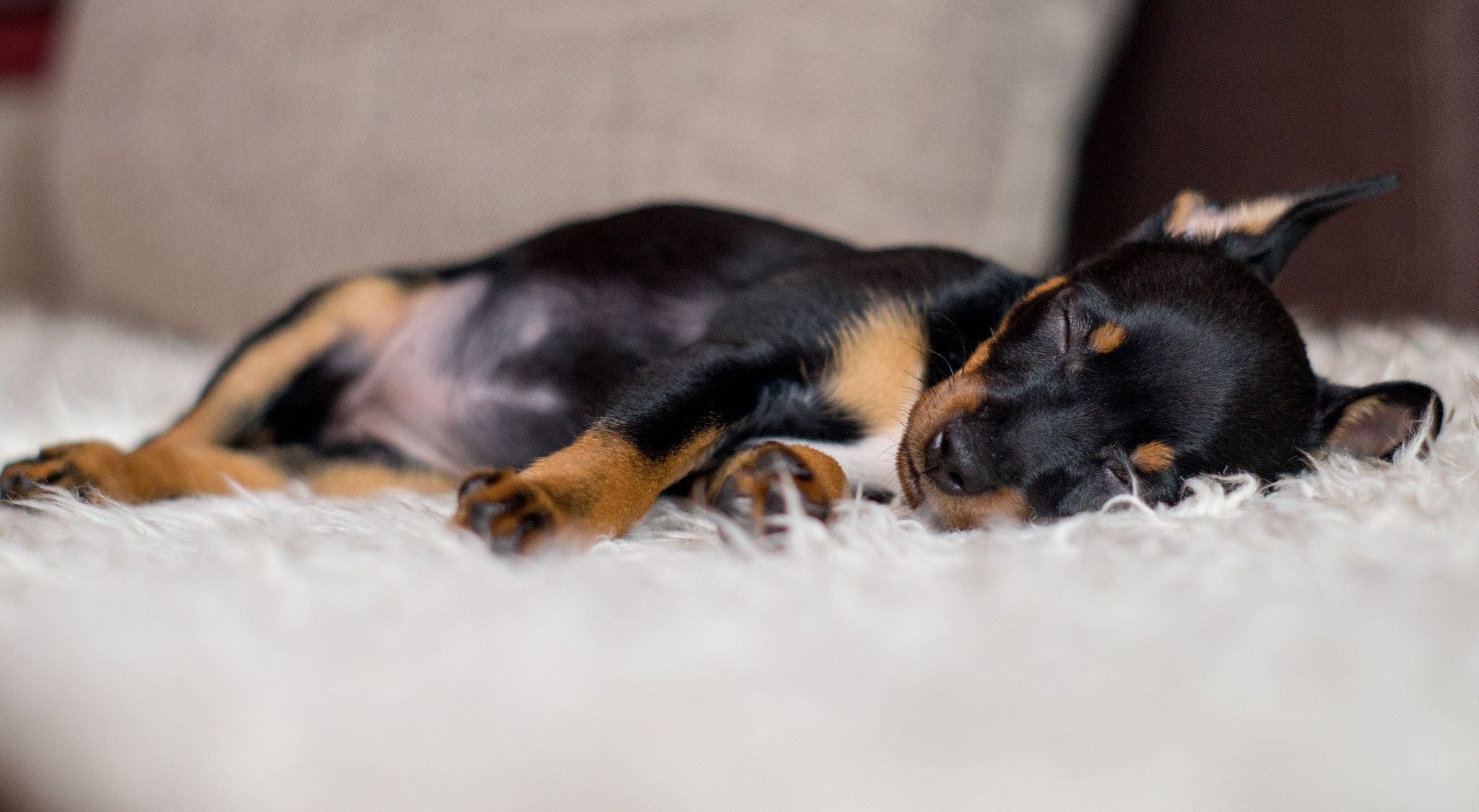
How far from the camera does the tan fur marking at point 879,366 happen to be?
1342mm

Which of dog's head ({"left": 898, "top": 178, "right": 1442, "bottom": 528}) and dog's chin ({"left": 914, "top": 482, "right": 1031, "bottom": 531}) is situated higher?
dog's head ({"left": 898, "top": 178, "right": 1442, "bottom": 528})

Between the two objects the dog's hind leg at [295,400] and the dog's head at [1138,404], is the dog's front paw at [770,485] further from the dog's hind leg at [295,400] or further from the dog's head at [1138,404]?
the dog's hind leg at [295,400]

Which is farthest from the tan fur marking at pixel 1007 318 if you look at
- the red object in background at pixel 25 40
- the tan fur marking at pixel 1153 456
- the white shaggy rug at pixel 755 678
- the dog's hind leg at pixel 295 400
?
the red object in background at pixel 25 40

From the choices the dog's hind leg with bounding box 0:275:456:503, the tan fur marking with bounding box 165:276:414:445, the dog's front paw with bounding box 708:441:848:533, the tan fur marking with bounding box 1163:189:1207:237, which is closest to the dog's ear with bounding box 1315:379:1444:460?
the tan fur marking with bounding box 1163:189:1207:237

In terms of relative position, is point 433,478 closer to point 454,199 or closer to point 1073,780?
point 454,199

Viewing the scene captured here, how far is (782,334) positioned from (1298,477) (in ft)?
2.17

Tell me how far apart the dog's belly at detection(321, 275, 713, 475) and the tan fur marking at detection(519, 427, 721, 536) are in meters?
0.31

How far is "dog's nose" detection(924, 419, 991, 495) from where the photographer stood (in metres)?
1.13

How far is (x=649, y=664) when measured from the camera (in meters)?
0.63

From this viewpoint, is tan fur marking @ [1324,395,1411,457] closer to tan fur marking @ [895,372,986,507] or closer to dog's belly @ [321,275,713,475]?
tan fur marking @ [895,372,986,507]

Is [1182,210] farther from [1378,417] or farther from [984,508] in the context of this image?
[984,508]

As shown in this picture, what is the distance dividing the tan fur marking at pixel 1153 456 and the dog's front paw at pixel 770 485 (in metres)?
0.37

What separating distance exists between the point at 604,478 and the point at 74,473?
2.56 ft

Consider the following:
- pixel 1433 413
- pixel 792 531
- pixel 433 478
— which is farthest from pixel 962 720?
pixel 433 478
